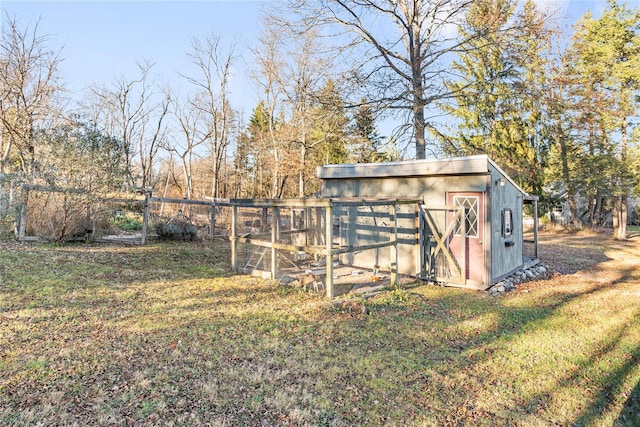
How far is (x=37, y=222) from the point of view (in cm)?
965

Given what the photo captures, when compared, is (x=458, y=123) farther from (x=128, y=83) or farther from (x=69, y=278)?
(x=128, y=83)

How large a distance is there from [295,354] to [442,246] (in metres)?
4.98

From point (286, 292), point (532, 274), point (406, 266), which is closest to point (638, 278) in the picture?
point (532, 274)

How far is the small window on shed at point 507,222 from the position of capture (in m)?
8.30

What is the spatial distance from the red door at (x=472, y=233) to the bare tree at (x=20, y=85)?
49.3 ft

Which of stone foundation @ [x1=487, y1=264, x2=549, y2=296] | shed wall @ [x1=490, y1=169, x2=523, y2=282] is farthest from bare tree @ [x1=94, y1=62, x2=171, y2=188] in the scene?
stone foundation @ [x1=487, y1=264, x2=549, y2=296]

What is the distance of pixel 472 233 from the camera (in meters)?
7.76

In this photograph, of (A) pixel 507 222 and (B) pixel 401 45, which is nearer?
(A) pixel 507 222

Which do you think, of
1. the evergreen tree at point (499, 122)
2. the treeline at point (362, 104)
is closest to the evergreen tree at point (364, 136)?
the treeline at point (362, 104)

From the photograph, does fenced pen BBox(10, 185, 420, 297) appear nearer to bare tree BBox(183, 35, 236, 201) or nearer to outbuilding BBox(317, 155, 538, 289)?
outbuilding BBox(317, 155, 538, 289)

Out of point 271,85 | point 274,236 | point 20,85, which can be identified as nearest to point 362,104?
point 274,236

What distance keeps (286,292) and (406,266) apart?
3.32m

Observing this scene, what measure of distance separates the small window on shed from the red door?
1.07 m

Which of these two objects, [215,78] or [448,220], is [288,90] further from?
[448,220]
